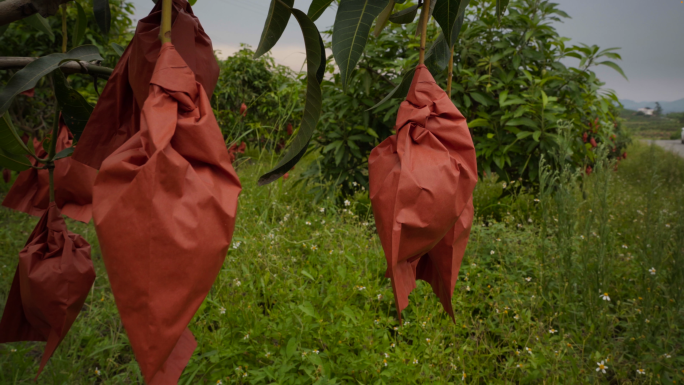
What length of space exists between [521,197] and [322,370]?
2.00 metres

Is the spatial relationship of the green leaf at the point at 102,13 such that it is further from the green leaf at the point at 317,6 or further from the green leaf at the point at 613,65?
the green leaf at the point at 613,65

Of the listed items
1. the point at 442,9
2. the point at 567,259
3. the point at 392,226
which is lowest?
the point at 567,259

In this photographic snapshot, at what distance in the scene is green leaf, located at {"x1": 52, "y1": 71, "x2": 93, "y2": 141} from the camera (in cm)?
42

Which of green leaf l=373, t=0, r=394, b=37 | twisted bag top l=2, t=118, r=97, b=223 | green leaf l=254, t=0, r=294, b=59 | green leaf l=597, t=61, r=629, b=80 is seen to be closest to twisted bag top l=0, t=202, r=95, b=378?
twisted bag top l=2, t=118, r=97, b=223

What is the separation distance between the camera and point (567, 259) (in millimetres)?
1619


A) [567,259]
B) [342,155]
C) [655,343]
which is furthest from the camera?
[342,155]

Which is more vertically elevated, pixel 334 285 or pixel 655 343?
pixel 655 343

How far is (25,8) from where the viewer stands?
38cm

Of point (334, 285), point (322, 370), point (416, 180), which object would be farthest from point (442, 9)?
point (334, 285)

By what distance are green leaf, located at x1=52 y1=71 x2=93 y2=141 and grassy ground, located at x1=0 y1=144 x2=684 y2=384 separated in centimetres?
85

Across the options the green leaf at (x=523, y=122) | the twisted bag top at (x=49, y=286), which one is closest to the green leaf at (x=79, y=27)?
the twisted bag top at (x=49, y=286)

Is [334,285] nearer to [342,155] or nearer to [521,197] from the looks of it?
[342,155]

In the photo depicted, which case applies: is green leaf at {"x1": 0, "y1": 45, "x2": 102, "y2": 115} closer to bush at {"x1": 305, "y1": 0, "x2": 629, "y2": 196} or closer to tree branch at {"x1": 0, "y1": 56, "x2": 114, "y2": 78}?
tree branch at {"x1": 0, "y1": 56, "x2": 114, "y2": 78}

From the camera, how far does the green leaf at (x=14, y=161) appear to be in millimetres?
416
